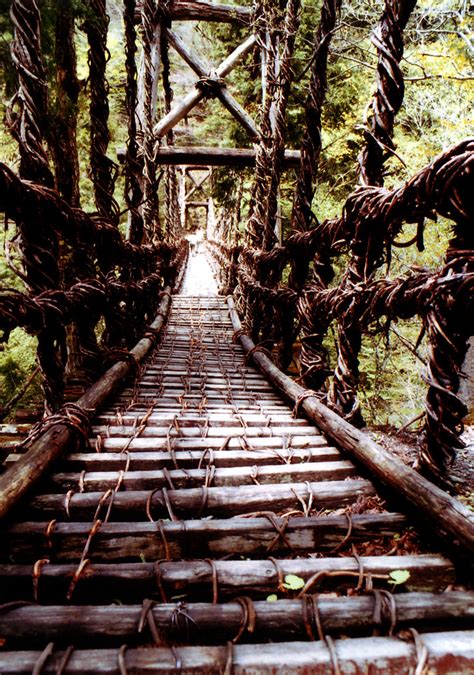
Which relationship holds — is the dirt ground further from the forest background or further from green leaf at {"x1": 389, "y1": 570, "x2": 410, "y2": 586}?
the forest background

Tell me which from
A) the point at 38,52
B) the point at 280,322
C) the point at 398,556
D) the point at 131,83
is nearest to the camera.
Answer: the point at 398,556

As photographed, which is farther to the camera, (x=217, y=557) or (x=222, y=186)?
(x=222, y=186)

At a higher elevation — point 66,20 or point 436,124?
point 436,124

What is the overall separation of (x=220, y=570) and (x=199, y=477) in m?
0.58

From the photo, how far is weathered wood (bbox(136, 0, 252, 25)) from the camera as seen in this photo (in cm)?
962

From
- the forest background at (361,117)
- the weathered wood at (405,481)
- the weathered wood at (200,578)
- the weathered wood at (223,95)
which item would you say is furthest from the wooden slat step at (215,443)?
the weathered wood at (223,95)

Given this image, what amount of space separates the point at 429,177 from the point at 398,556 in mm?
1349

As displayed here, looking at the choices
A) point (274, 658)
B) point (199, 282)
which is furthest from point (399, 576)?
point (199, 282)

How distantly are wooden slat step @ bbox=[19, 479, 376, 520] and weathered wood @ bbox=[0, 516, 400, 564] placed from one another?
82mm

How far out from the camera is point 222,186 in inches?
528

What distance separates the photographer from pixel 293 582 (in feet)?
4.08

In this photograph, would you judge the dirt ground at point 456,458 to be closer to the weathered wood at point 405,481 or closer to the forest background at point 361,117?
the weathered wood at point 405,481

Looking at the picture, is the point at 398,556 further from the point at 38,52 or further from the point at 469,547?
the point at 38,52

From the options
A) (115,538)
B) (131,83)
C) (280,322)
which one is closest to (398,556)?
(115,538)
